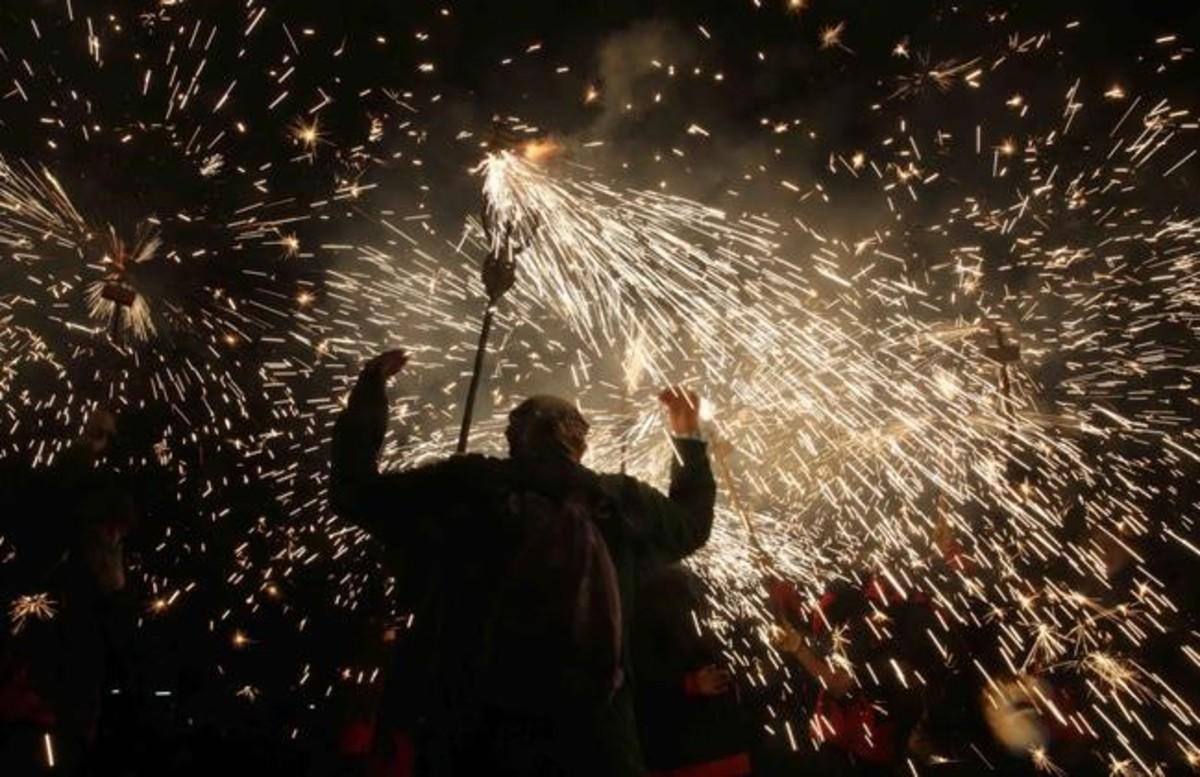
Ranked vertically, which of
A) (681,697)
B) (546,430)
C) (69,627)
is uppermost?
(69,627)

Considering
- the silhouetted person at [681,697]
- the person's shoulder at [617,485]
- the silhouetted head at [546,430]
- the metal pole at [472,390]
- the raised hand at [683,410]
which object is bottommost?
the silhouetted person at [681,697]

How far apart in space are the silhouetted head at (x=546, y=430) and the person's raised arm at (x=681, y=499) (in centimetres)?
24

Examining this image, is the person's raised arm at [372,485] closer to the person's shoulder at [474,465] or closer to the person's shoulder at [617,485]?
the person's shoulder at [474,465]

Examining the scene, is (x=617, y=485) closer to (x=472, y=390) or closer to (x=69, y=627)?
(x=472, y=390)

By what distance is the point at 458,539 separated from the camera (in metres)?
2.03

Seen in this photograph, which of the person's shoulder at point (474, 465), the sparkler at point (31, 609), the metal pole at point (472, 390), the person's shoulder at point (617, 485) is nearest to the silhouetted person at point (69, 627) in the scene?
the sparkler at point (31, 609)

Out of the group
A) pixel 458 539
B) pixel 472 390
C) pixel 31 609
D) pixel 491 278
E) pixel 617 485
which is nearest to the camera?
pixel 458 539


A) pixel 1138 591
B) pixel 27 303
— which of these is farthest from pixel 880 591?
pixel 27 303

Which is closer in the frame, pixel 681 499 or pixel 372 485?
pixel 372 485

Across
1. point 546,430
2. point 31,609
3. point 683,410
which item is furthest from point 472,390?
point 31,609

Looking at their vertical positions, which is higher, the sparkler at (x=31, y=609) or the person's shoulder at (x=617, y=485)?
the sparkler at (x=31, y=609)

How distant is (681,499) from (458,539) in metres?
0.88

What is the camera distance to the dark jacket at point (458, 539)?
185 cm

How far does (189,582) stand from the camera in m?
7.81
